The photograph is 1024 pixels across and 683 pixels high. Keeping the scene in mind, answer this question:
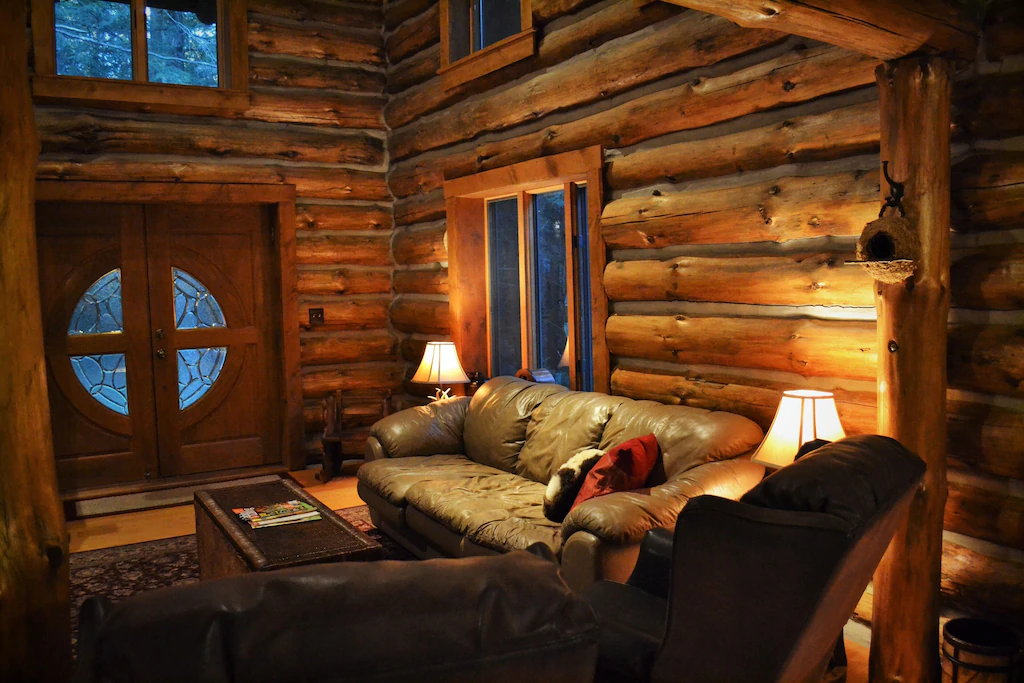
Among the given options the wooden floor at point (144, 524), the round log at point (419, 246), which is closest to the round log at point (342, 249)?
the round log at point (419, 246)

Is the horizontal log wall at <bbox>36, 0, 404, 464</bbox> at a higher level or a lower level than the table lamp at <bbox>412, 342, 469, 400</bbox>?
higher

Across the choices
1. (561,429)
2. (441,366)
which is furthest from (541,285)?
(561,429)

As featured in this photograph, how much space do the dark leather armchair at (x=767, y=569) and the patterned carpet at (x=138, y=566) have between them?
302 centimetres

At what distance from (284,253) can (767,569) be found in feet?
20.1

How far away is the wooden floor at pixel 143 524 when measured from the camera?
5.54m

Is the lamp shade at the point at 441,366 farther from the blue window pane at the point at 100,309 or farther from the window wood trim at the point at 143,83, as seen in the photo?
the window wood trim at the point at 143,83

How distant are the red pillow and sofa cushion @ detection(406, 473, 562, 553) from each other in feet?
0.78

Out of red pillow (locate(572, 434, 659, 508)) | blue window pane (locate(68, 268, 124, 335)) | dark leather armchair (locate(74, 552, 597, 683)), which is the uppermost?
blue window pane (locate(68, 268, 124, 335))

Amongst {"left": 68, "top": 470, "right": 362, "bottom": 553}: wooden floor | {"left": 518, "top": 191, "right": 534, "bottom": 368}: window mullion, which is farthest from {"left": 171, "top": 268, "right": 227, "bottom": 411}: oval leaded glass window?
{"left": 518, "top": 191, "right": 534, "bottom": 368}: window mullion

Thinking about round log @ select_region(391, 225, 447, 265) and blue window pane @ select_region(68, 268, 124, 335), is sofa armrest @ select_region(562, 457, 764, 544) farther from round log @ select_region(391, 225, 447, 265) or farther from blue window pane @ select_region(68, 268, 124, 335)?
blue window pane @ select_region(68, 268, 124, 335)

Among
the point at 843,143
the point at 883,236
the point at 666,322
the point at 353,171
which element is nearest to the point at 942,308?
the point at 883,236

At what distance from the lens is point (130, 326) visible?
6859 millimetres

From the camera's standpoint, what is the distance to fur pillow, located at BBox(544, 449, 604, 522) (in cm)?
397

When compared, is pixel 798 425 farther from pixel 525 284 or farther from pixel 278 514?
pixel 525 284
